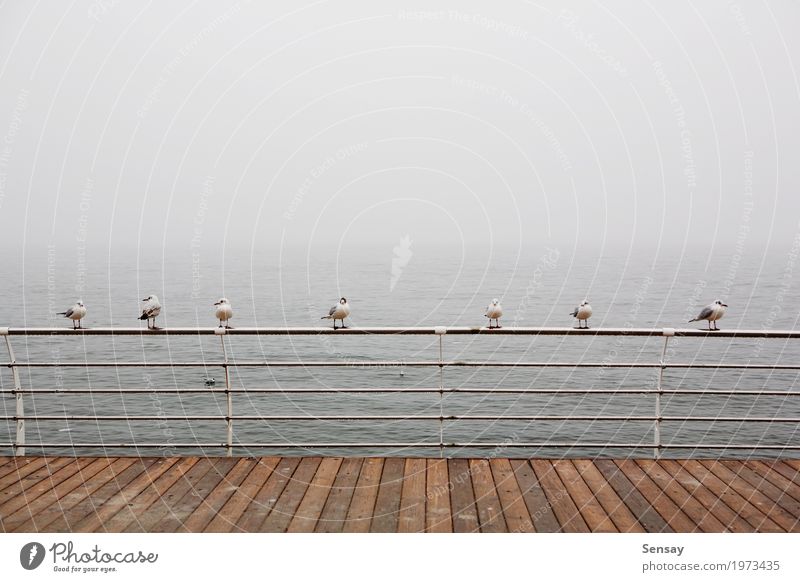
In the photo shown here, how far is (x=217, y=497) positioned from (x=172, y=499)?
33 cm

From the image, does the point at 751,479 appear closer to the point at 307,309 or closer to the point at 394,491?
the point at 394,491

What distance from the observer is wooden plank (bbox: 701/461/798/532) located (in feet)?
12.9

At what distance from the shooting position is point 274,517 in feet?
13.0

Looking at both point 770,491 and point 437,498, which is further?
point 770,491

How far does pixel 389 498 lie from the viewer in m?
4.28

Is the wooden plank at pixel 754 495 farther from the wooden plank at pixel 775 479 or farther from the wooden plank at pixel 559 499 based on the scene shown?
the wooden plank at pixel 559 499

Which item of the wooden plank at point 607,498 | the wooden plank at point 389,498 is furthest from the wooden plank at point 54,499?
the wooden plank at point 607,498

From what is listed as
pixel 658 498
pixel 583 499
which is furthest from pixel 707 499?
pixel 583 499

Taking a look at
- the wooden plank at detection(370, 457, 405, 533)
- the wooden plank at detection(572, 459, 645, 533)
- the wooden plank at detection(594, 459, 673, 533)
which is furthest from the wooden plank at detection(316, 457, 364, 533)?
the wooden plank at detection(594, 459, 673, 533)

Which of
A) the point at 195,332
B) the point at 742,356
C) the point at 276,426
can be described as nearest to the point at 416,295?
the point at 742,356

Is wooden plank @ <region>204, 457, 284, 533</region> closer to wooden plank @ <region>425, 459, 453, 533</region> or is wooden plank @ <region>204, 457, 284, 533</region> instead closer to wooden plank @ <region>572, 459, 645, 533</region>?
wooden plank @ <region>425, 459, 453, 533</region>

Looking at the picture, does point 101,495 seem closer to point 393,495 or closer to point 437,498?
point 393,495

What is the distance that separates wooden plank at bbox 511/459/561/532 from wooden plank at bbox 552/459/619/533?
217 millimetres

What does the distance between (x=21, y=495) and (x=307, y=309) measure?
43883 millimetres
